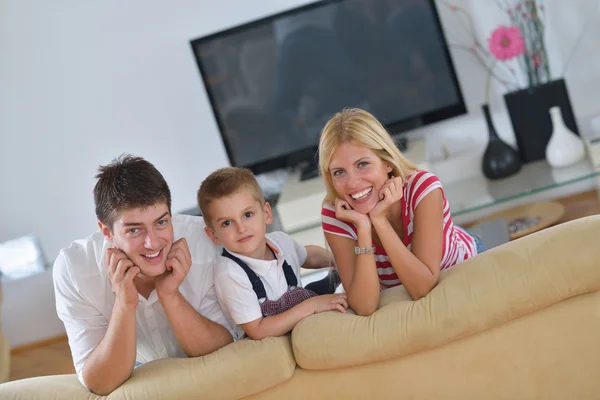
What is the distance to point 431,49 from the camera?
432cm

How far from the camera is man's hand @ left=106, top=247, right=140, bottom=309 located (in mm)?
1783

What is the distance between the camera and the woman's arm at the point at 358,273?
171 centimetres

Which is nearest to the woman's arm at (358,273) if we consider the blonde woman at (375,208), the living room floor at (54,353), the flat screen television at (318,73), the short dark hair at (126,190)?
the blonde woman at (375,208)

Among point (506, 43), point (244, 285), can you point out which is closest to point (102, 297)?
point (244, 285)

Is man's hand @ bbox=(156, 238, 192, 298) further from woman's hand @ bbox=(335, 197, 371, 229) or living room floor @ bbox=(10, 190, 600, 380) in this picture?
living room floor @ bbox=(10, 190, 600, 380)

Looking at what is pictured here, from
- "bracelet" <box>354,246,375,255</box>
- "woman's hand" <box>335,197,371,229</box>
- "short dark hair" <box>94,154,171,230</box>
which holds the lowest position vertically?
"bracelet" <box>354,246,375,255</box>

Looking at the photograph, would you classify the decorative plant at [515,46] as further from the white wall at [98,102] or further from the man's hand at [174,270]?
the man's hand at [174,270]

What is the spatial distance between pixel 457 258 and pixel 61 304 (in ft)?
3.43

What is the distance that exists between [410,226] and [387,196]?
178mm

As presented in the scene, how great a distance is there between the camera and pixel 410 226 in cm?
203

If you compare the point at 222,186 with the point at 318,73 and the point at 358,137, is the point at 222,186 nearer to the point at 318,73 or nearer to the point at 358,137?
the point at 358,137

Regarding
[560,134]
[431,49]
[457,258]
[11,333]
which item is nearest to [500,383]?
[457,258]

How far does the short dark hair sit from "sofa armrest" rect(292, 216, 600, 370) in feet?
1.76

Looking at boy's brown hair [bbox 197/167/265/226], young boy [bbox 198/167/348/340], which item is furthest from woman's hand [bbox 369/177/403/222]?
boy's brown hair [bbox 197/167/265/226]
